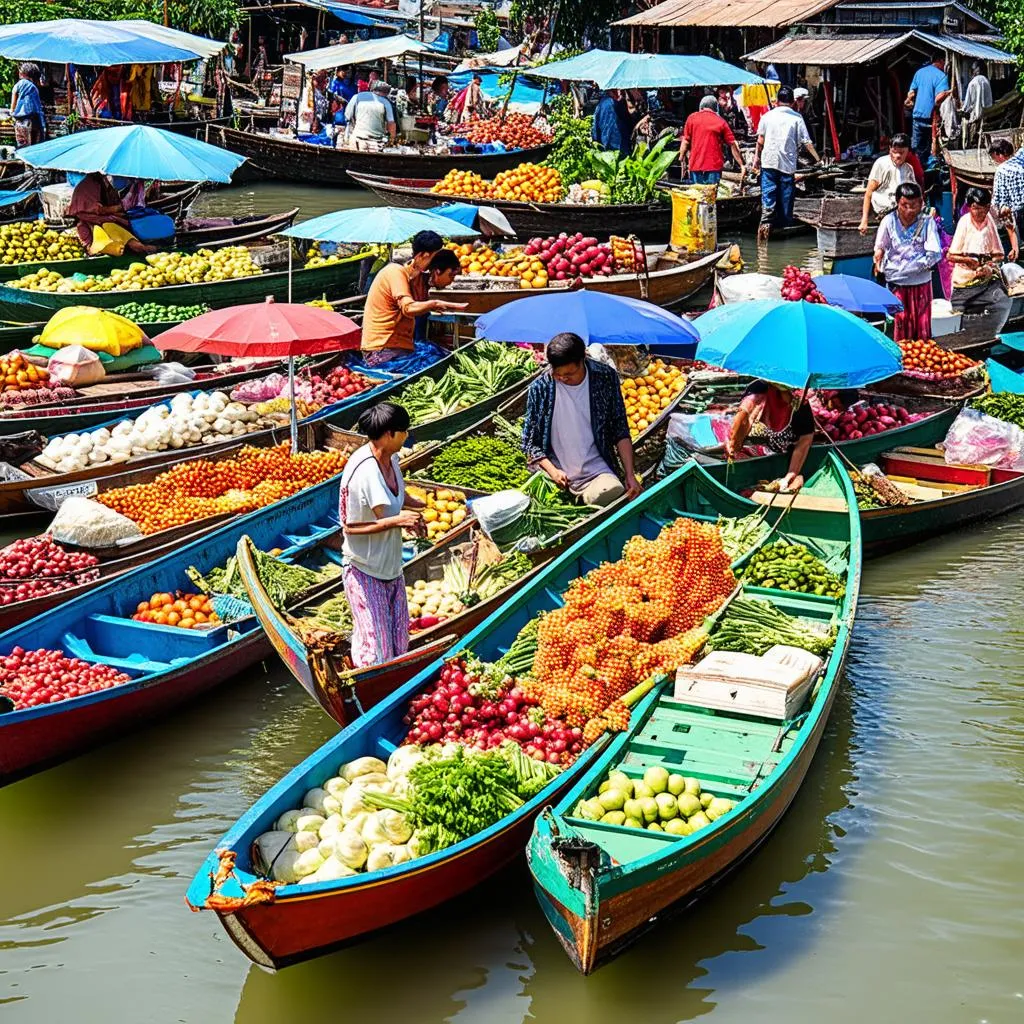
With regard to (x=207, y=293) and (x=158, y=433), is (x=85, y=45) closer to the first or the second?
(x=207, y=293)

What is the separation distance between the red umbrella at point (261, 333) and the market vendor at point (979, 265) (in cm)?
610

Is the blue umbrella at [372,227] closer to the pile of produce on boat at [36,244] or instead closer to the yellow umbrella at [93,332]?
the yellow umbrella at [93,332]

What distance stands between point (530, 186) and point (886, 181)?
4.79m

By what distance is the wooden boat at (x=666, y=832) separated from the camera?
4984 mm

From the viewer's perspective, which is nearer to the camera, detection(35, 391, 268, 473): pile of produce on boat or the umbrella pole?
the umbrella pole

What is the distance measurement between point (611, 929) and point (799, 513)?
4104mm

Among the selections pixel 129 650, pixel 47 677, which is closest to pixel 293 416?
pixel 129 650

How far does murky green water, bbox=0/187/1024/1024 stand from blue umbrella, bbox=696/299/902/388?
6.27 ft

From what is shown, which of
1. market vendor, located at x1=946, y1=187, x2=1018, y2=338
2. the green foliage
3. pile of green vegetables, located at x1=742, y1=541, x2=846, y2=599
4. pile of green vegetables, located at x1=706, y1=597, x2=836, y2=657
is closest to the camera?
pile of green vegetables, located at x1=706, y1=597, x2=836, y2=657

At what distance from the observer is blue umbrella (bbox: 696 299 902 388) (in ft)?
26.8

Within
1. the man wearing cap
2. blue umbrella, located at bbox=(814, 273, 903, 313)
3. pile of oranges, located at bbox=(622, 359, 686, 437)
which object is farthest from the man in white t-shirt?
the man wearing cap

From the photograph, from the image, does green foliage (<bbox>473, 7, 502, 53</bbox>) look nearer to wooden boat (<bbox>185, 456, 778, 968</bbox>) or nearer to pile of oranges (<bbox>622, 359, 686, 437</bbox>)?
pile of oranges (<bbox>622, 359, 686, 437</bbox>)

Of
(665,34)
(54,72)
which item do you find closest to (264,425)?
(665,34)

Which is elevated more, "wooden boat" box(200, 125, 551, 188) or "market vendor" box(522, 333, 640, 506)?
"wooden boat" box(200, 125, 551, 188)
